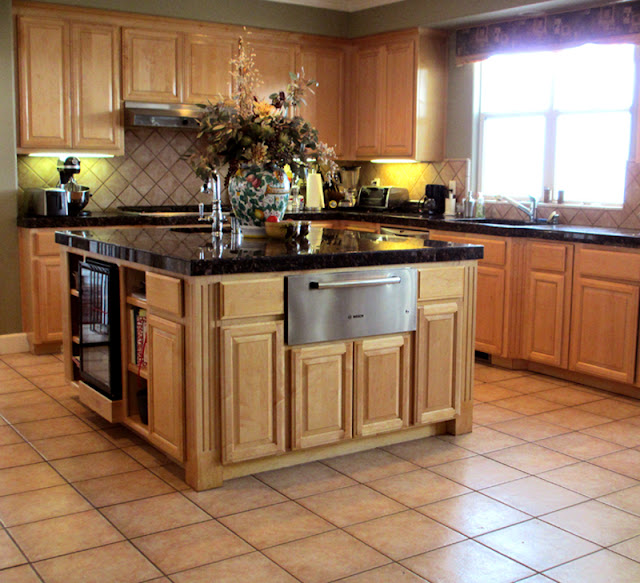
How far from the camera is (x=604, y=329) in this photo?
14.9 ft

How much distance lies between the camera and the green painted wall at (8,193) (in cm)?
523

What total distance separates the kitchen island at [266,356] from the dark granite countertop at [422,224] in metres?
1.17

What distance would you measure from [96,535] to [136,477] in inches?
21.0

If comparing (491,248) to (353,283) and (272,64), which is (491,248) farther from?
(272,64)

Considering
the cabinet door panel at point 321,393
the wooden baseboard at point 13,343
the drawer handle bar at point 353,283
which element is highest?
the drawer handle bar at point 353,283

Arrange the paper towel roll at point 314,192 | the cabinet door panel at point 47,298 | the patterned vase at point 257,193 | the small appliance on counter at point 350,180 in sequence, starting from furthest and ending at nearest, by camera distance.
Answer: the small appliance on counter at point 350,180
the paper towel roll at point 314,192
the cabinet door panel at point 47,298
the patterned vase at point 257,193

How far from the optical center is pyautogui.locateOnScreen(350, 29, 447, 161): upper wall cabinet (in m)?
6.22

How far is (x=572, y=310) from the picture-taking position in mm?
4699

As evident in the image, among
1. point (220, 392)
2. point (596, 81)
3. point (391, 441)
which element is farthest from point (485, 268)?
point (220, 392)

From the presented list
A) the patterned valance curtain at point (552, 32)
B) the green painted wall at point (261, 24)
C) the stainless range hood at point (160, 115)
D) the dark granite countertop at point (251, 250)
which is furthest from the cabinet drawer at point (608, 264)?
the stainless range hood at point (160, 115)

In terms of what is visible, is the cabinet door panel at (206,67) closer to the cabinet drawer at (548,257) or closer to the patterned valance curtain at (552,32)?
the patterned valance curtain at (552,32)

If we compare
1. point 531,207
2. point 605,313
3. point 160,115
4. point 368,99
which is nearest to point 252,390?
point 605,313

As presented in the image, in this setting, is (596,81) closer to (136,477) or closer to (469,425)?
(469,425)

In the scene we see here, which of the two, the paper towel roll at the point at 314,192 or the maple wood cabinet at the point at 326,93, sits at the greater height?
the maple wood cabinet at the point at 326,93
